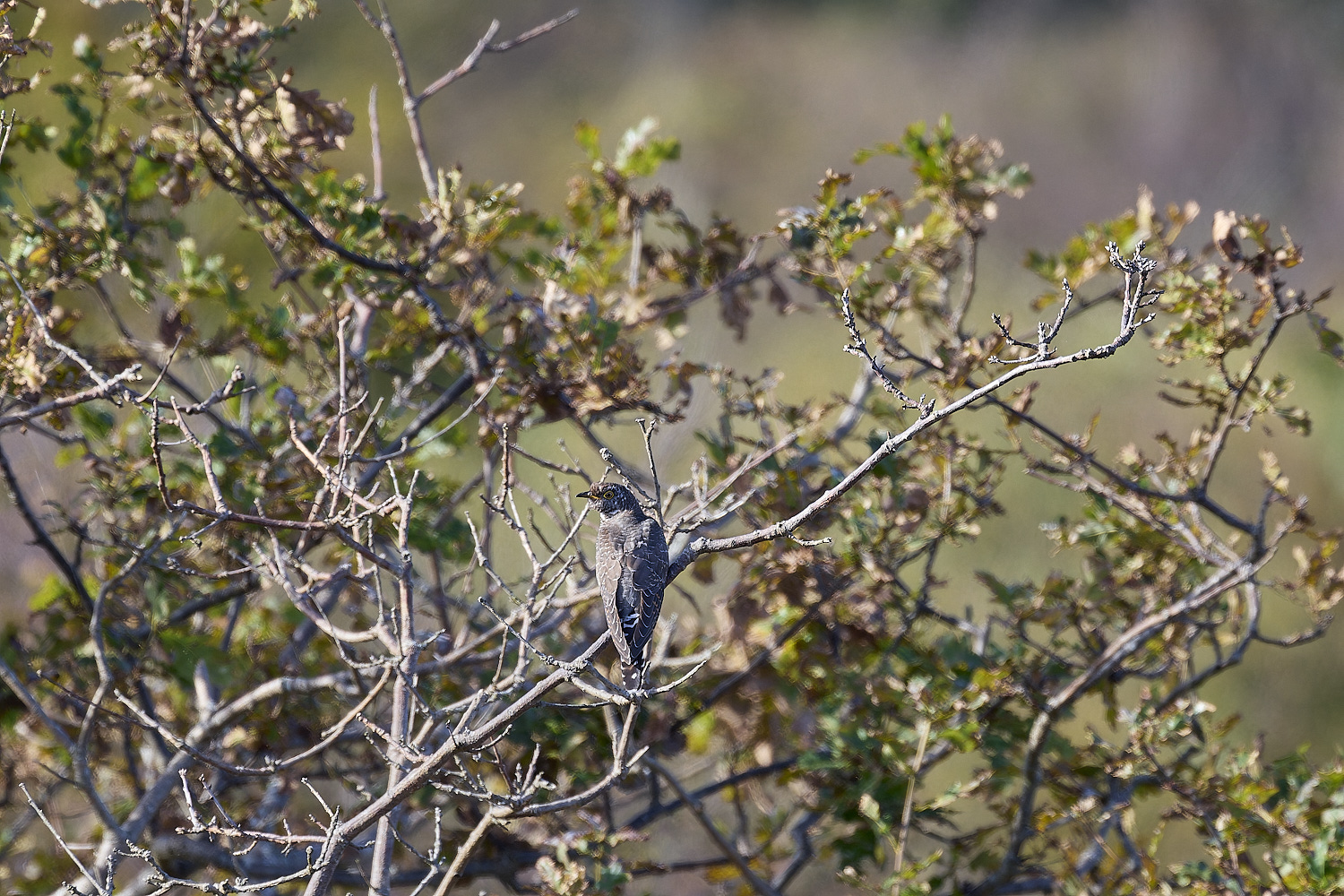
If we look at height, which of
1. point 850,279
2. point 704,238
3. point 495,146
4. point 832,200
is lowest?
point 850,279

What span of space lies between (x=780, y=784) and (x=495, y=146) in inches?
386

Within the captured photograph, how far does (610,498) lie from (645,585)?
1.80ft

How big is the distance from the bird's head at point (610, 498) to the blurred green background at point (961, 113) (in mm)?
5551

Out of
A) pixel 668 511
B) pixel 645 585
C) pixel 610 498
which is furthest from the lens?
pixel 610 498

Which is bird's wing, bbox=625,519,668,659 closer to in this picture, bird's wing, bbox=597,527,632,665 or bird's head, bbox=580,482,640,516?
bird's wing, bbox=597,527,632,665

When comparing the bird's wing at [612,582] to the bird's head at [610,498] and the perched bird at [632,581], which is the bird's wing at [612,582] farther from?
the bird's head at [610,498]

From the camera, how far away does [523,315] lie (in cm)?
350

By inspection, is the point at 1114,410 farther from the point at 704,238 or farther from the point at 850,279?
the point at 850,279

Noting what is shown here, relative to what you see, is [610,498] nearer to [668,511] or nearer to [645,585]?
[668,511]

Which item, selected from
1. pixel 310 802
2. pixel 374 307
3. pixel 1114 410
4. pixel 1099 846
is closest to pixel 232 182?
pixel 374 307

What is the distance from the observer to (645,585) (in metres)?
2.42

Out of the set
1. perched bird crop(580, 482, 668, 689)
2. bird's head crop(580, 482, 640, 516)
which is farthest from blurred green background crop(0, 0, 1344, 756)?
perched bird crop(580, 482, 668, 689)

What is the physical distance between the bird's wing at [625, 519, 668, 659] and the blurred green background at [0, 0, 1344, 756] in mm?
6001

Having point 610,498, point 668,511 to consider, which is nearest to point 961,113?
point 610,498
